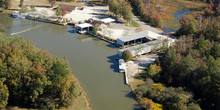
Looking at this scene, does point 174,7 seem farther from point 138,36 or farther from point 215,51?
point 215,51

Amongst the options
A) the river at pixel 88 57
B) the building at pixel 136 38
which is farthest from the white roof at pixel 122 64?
the building at pixel 136 38

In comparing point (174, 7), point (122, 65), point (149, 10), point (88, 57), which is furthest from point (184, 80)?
point (174, 7)

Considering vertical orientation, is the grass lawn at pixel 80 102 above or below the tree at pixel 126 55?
below

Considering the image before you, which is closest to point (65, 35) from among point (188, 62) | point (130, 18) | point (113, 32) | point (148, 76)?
point (113, 32)

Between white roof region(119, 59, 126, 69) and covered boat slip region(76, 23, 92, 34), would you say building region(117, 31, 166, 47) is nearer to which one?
white roof region(119, 59, 126, 69)

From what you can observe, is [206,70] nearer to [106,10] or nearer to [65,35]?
[65,35]

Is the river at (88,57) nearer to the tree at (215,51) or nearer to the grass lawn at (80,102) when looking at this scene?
the grass lawn at (80,102)
